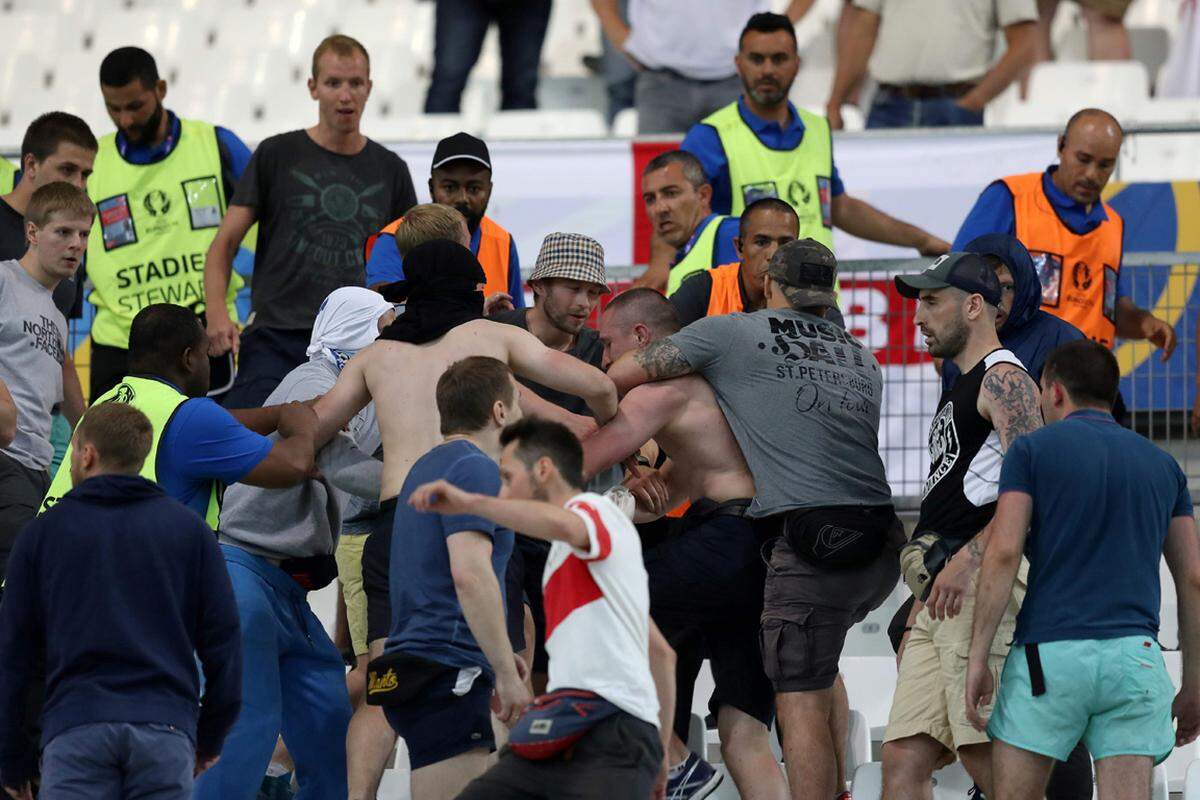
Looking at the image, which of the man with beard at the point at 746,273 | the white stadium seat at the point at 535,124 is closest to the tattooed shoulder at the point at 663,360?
the man with beard at the point at 746,273

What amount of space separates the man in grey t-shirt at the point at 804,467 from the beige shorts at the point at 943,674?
0.29m

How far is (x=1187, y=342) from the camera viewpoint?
9.40m

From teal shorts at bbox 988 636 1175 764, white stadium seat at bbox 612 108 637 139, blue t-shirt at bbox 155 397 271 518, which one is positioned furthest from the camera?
white stadium seat at bbox 612 108 637 139

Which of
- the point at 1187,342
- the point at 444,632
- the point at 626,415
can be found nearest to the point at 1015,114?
the point at 1187,342

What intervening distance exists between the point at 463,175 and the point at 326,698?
2328 millimetres

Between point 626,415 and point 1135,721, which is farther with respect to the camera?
point 626,415

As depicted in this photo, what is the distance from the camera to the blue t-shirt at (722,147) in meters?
9.09

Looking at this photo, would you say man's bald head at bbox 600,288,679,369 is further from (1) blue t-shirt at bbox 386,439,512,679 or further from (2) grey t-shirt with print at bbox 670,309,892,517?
(1) blue t-shirt at bbox 386,439,512,679

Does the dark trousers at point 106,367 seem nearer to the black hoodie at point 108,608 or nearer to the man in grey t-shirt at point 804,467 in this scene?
the man in grey t-shirt at point 804,467

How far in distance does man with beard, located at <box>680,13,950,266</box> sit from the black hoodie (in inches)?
158

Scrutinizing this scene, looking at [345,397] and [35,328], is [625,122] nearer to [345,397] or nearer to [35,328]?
[35,328]

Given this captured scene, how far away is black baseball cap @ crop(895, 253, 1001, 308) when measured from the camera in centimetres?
669

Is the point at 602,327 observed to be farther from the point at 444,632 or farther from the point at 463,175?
the point at 444,632

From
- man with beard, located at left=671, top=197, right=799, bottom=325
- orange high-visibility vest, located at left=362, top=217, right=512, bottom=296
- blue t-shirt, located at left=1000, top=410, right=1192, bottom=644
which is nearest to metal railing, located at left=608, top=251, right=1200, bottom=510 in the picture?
orange high-visibility vest, located at left=362, top=217, right=512, bottom=296
